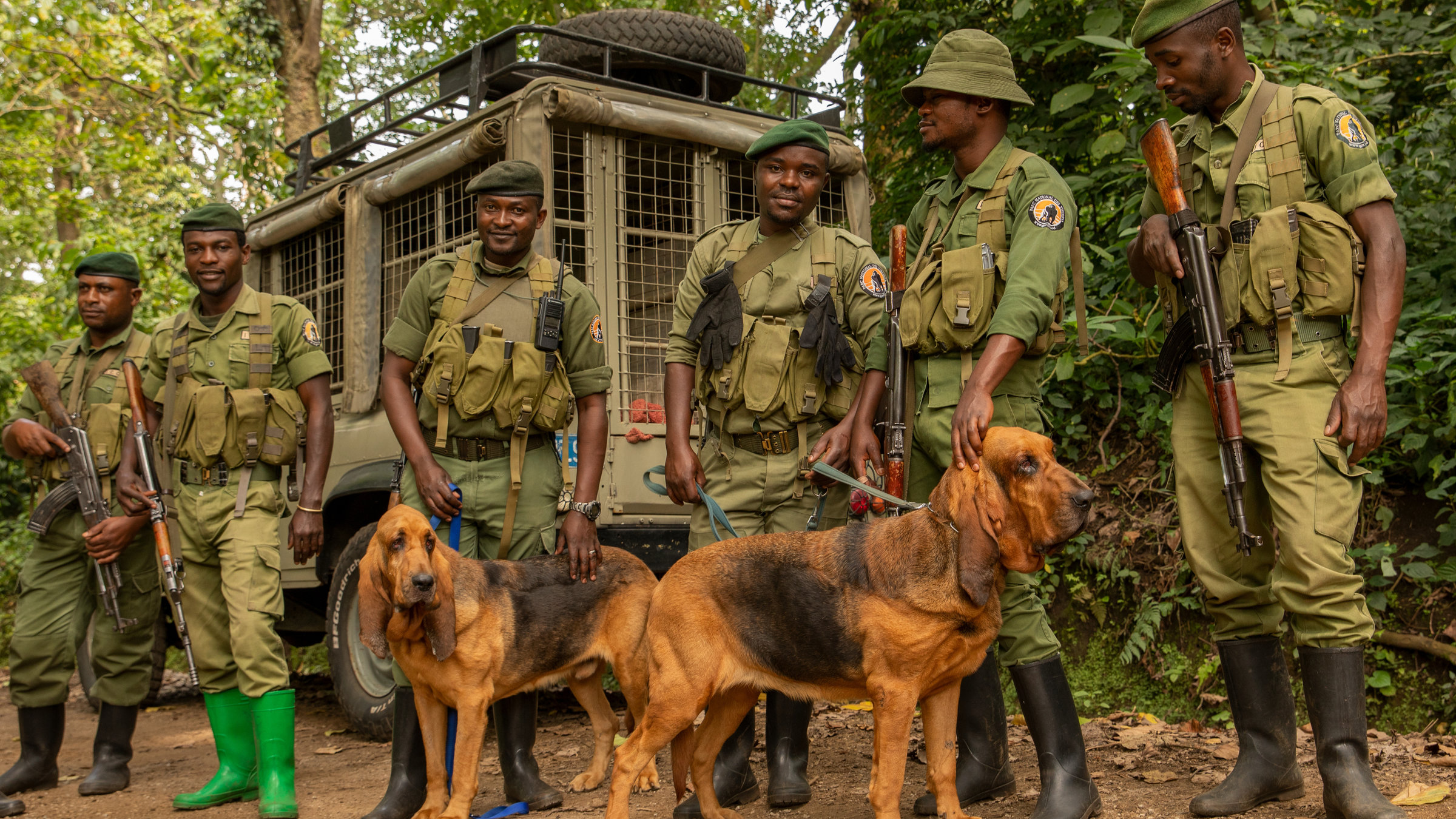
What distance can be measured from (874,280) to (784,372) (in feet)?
1.73

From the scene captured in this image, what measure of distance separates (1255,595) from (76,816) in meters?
4.70

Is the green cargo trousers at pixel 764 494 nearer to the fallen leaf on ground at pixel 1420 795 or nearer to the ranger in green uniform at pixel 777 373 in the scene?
the ranger in green uniform at pixel 777 373

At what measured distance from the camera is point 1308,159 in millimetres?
3410

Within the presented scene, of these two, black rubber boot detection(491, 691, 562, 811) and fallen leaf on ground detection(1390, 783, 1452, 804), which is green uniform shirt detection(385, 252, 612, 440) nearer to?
black rubber boot detection(491, 691, 562, 811)

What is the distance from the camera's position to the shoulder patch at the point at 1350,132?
3309 millimetres

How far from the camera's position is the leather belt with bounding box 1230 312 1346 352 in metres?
3.38

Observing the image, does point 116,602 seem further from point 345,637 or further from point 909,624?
point 909,624

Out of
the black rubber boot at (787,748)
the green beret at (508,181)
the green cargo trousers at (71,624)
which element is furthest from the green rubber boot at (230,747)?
the green beret at (508,181)

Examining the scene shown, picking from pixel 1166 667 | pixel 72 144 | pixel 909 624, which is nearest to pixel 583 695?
pixel 909 624

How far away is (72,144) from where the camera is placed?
17000mm

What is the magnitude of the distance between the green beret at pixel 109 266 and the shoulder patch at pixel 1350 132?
518 cm

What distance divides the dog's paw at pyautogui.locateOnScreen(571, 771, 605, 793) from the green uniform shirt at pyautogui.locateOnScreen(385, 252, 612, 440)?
1.40 m

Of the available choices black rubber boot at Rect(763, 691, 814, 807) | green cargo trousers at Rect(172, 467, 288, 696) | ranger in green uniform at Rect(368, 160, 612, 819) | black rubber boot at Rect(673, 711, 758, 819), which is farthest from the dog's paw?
green cargo trousers at Rect(172, 467, 288, 696)

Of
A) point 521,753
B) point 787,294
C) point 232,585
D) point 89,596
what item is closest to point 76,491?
point 89,596
